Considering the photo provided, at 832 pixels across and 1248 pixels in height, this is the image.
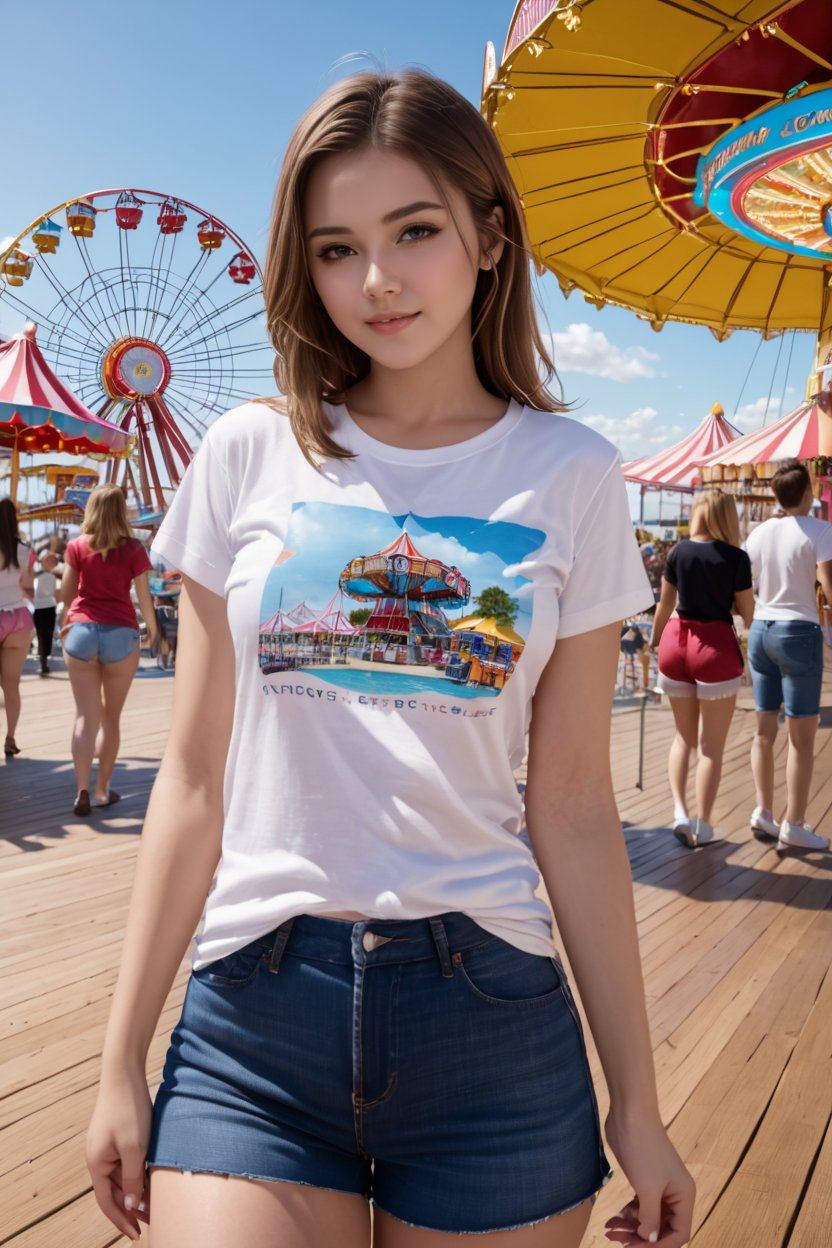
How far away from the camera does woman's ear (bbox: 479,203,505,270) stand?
1.21m

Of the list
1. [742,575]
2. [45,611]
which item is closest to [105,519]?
[742,575]

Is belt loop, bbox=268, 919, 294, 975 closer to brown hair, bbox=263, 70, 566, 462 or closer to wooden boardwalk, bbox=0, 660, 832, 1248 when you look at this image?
brown hair, bbox=263, 70, 566, 462

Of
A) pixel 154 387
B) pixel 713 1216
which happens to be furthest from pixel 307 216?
pixel 154 387

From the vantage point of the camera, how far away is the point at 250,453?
1.12 metres

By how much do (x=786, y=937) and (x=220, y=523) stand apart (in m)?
3.59

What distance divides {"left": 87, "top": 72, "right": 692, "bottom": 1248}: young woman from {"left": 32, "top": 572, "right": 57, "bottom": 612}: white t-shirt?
1026 cm

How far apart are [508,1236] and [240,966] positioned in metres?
0.35

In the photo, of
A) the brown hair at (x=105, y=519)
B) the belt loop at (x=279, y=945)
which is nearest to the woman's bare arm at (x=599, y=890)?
the belt loop at (x=279, y=945)

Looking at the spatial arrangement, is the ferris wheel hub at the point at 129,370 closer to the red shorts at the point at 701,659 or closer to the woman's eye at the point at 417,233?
the red shorts at the point at 701,659

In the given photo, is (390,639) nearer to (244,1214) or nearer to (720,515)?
(244,1214)

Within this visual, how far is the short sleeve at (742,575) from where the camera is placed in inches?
193

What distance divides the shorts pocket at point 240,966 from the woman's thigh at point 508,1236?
0.26 metres

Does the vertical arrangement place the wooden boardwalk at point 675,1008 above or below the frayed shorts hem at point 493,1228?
below

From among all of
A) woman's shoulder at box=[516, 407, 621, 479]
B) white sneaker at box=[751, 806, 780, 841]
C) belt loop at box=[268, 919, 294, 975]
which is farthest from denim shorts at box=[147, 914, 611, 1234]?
white sneaker at box=[751, 806, 780, 841]
